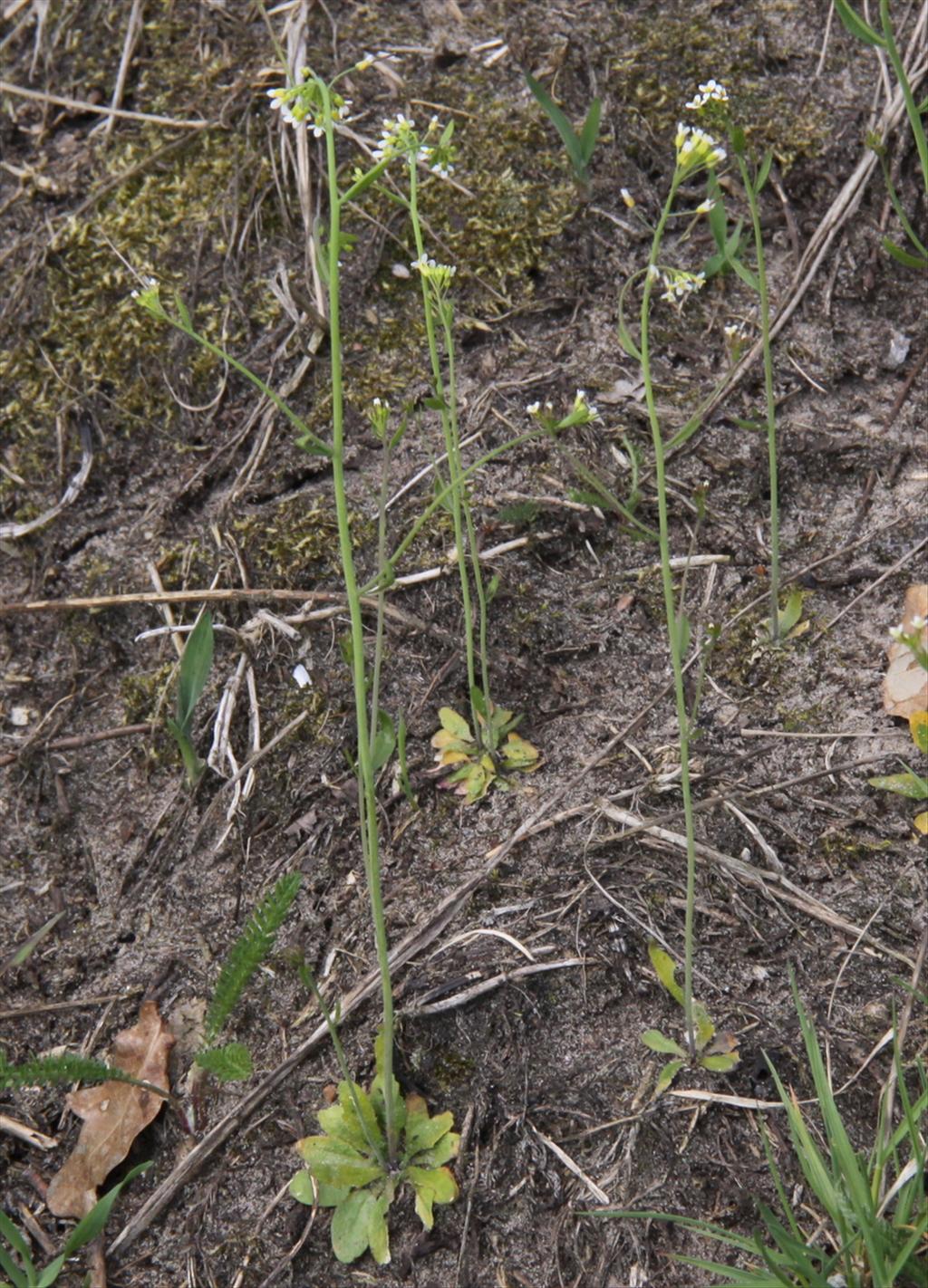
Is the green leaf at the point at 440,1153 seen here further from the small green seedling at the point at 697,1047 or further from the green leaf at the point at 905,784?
the green leaf at the point at 905,784

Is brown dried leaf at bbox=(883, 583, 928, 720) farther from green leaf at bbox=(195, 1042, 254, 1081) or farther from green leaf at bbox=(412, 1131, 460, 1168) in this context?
green leaf at bbox=(195, 1042, 254, 1081)

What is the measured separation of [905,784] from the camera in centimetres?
191

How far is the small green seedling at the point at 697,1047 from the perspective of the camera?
1.72m

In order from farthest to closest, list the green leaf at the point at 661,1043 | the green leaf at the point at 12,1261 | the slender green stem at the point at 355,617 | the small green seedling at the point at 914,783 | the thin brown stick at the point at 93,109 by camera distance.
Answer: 1. the thin brown stick at the point at 93,109
2. the small green seedling at the point at 914,783
3. the green leaf at the point at 661,1043
4. the green leaf at the point at 12,1261
5. the slender green stem at the point at 355,617

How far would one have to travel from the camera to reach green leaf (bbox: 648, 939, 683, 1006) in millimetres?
1776

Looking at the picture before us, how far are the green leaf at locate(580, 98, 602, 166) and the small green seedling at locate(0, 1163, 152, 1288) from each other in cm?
233

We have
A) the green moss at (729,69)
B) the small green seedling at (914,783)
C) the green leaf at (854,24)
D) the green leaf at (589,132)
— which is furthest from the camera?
the green moss at (729,69)

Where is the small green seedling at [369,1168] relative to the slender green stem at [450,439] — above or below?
below

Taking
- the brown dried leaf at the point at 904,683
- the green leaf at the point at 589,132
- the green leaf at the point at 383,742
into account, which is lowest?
the brown dried leaf at the point at 904,683

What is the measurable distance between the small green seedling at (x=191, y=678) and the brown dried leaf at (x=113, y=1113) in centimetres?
54

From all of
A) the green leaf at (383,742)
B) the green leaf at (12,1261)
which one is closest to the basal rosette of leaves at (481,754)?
the green leaf at (383,742)

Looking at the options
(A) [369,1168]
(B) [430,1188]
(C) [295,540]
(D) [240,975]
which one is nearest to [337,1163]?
(A) [369,1168]

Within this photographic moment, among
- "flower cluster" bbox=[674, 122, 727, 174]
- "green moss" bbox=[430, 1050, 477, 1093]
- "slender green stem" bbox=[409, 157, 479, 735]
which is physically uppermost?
"flower cluster" bbox=[674, 122, 727, 174]

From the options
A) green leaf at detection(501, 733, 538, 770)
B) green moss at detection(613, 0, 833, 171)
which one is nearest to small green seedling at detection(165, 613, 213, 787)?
green leaf at detection(501, 733, 538, 770)
